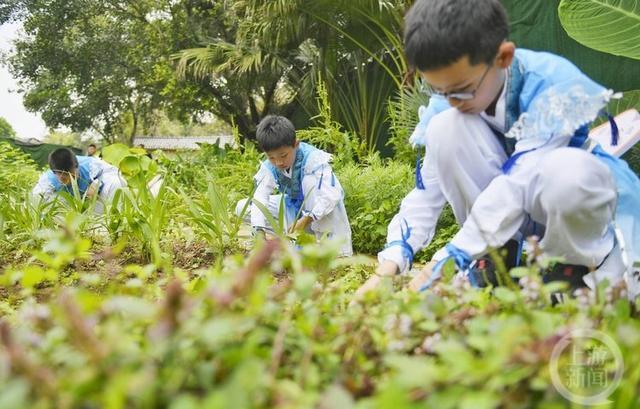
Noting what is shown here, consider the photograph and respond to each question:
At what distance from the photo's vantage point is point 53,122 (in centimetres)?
2252

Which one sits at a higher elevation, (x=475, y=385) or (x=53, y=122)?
(x=475, y=385)

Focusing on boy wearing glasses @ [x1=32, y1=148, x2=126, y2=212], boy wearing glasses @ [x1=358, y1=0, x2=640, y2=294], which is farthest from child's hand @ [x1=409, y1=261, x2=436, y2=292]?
boy wearing glasses @ [x1=32, y1=148, x2=126, y2=212]

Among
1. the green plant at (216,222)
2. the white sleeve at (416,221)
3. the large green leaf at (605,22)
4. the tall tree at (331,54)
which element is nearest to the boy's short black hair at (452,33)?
the white sleeve at (416,221)

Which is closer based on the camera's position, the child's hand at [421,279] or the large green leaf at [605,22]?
the child's hand at [421,279]

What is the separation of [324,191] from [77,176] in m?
2.27

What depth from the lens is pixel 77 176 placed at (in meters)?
4.58

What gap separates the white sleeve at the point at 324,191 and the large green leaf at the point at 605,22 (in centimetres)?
149

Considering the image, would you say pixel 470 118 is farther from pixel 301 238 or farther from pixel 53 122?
pixel 53 122

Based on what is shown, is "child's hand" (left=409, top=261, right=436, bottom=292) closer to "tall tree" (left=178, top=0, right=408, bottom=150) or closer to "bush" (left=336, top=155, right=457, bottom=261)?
"bush" (left=336, top=155, right=457, bottom=261)

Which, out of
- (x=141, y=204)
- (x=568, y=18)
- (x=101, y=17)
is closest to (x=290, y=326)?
(x=141, y=204)

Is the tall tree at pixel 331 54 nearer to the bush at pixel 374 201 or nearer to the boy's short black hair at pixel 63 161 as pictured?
the bush at pixel 374 201

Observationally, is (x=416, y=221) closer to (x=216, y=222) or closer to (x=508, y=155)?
(x=508, y=155)

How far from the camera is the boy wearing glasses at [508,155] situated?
1.24 m

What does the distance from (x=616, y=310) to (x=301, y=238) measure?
120 centimetres
